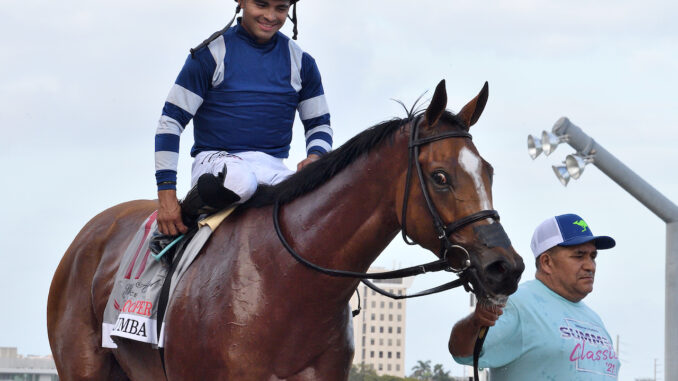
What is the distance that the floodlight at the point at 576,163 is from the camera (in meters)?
11.0

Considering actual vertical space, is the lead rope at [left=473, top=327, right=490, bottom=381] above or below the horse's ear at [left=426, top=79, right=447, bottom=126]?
below

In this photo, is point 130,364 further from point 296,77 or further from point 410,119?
point 410,119

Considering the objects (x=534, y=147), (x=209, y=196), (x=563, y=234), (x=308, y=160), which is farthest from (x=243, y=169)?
(x=534, y=147)

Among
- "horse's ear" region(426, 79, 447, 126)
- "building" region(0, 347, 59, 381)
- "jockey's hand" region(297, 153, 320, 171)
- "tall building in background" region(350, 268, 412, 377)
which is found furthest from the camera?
"tall building in background" region(350, 268, 412, 377)

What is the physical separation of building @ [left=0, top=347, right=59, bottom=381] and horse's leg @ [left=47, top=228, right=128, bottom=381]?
232 feet

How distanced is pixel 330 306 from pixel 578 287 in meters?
1.59

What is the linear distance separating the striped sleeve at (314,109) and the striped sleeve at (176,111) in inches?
28.2

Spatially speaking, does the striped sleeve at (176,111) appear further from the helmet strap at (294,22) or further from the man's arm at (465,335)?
the man's arm at (465,335)

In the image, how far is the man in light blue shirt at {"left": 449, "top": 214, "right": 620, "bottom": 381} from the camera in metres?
5.66

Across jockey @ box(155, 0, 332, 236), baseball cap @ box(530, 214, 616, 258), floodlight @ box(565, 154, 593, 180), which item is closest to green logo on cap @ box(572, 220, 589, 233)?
baseball cap @ box(530, 214, 616, 258)

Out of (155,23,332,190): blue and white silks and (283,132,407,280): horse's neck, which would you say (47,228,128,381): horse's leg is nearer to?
(155,23,332,190): blue and white silks

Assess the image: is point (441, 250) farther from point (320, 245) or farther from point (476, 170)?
point (320, 245)

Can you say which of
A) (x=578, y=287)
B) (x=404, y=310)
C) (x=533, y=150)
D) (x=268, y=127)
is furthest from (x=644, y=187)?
(x=404, y=310)

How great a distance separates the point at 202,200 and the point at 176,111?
1.97 feet
